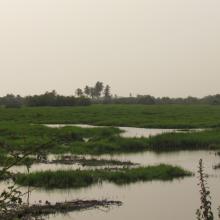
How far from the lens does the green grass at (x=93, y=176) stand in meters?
14.9

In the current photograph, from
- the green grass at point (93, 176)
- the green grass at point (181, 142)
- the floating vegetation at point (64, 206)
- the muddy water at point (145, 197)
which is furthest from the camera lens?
the green grass at point (181, 142)

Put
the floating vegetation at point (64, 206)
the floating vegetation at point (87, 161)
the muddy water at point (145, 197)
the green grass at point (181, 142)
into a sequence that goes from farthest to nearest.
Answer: the green grass at point (181, 142) < the floating vegetation at point (87, 161) < the muddy water at point (145, 197) < the floating vegetation at point (64, 206)

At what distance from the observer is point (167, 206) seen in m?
12.8

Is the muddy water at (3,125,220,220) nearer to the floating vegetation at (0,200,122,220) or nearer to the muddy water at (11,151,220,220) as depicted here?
the muddy water at (11,151,220,220)

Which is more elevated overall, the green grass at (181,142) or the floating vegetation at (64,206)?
the green grass at (181,142)

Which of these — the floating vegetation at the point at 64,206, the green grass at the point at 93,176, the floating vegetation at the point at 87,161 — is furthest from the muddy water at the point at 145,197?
the floating vegetation at the point at 87,161

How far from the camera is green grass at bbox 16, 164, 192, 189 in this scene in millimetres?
14852

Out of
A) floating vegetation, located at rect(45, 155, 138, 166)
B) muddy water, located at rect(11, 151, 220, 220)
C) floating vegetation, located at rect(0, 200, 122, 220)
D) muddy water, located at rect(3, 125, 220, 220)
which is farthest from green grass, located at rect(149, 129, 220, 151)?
floating vegetation, located at rect(0, 200, 122, 220)

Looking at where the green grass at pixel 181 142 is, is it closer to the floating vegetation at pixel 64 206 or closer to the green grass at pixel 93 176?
the green grass at pixel 93 176

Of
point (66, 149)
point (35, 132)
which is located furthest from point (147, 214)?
point (35, 132)

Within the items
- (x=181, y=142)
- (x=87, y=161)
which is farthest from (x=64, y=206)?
(x=181, y=142)

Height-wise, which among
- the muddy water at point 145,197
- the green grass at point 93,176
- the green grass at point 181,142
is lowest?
the muddy water at point 145,197

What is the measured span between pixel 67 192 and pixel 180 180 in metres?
3.78

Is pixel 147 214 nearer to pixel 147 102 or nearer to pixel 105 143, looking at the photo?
pixel 105 143
